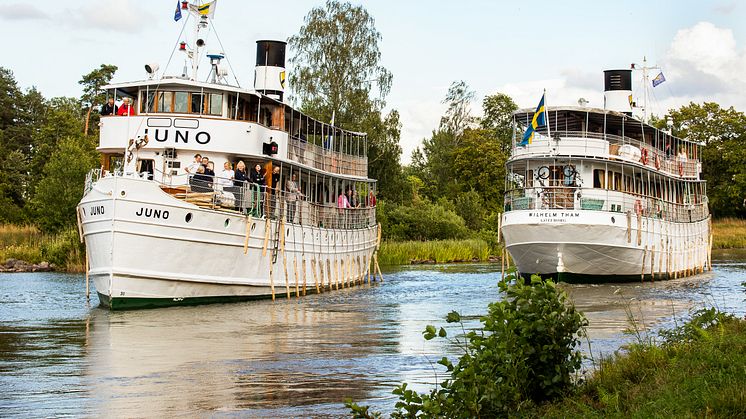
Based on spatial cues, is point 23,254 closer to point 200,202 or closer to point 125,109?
point 125,109

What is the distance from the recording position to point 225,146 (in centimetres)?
2794

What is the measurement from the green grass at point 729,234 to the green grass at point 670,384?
71.2 meters

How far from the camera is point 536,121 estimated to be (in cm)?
3291

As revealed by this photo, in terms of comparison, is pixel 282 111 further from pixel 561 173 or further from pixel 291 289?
pixel 561 173

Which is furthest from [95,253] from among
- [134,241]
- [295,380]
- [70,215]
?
[70,215]

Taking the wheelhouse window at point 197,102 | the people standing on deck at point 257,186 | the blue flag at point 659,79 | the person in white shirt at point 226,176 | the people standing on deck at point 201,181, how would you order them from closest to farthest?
the people standing on deck at point 201,181 → the person in white shirt at point 226,176 → the people standing on deck at point 257,186 → the wheelhouse window at point 197,102 → the blue flag at point 659,79

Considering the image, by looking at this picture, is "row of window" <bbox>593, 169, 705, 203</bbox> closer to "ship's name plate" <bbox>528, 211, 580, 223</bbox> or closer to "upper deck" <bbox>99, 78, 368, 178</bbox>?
"ship's name plate" <bbox>528, 211, 580, 223</bbox>

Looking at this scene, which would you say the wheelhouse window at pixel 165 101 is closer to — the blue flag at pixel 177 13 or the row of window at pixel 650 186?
the blue flag at pixel 177 13

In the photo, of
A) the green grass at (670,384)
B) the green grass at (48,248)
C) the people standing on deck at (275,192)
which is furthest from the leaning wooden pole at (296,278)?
the green grass at (48,248)

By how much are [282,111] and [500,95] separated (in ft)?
232

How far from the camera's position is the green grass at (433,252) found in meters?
61.1

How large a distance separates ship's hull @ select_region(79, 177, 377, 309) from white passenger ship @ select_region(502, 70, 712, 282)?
8.98 meters

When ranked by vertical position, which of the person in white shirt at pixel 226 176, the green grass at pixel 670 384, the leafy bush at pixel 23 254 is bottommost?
the green grass at pixel 670 384

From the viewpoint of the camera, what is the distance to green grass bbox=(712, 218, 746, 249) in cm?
7912
